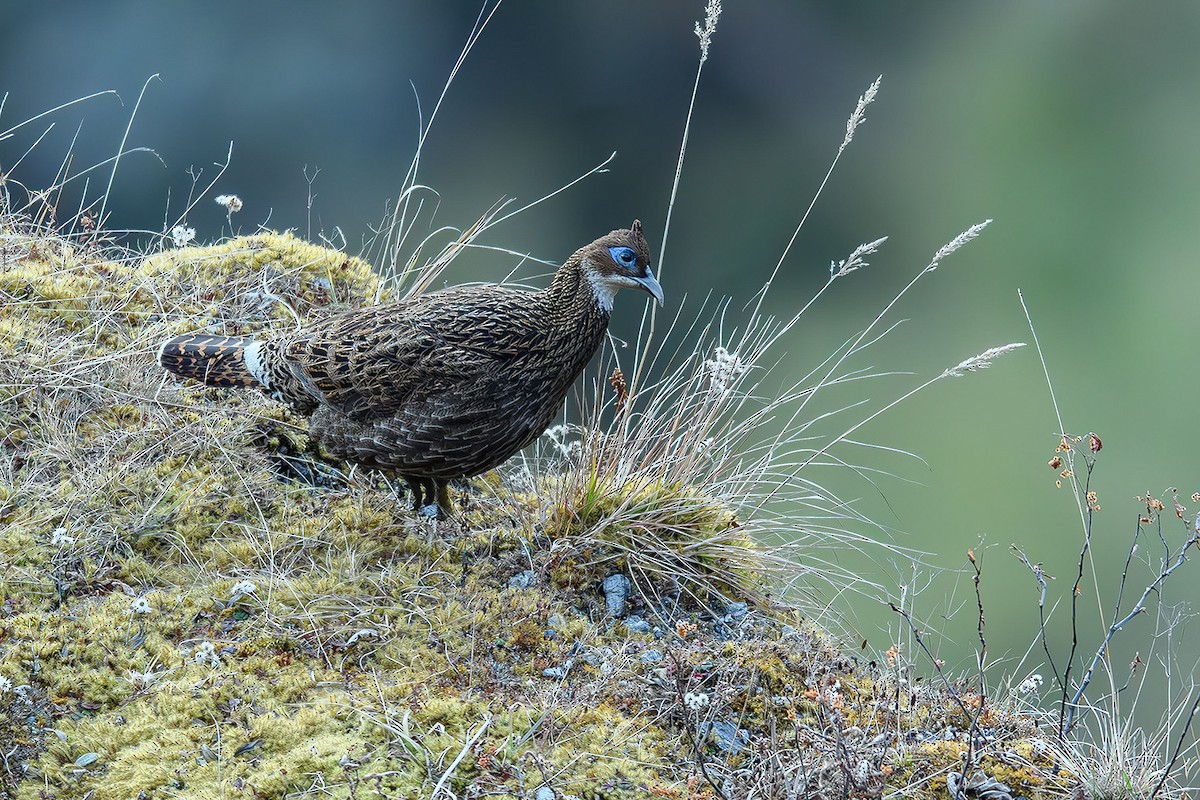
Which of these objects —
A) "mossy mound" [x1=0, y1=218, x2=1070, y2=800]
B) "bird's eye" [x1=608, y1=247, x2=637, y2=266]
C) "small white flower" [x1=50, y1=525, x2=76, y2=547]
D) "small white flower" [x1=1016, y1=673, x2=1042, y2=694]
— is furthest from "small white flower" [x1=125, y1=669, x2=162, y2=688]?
"small white flower" [x1=1016, y1=673, x2=1042, y2=694]

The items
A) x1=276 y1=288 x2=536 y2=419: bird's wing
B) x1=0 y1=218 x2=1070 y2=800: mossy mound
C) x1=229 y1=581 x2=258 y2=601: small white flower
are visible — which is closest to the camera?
x1=0 y1=218 x2=1070 y2=800: mossy mound

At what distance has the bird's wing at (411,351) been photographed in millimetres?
4641

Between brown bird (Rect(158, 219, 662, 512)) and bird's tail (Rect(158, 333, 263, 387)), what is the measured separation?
10.5 inches

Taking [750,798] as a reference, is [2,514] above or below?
below

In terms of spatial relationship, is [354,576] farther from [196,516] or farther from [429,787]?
[429,787]

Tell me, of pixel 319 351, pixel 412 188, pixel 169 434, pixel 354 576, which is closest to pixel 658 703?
pixel 354 576

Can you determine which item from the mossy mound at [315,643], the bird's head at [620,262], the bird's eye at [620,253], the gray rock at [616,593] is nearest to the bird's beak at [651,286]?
the bird's head at [620,262]

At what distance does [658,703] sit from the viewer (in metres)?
4.03

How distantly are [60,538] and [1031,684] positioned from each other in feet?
12.6

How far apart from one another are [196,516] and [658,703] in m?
2.27

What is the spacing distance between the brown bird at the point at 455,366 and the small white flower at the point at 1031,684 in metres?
2.12

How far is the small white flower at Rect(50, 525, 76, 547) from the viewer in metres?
4.51

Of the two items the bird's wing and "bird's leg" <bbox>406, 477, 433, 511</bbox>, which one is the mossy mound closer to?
"bird's leg" <bbox>406, 477, 433, 511</bbox>

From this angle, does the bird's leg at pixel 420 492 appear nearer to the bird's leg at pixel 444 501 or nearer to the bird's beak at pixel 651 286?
the bird's leg at pixel 444 501
